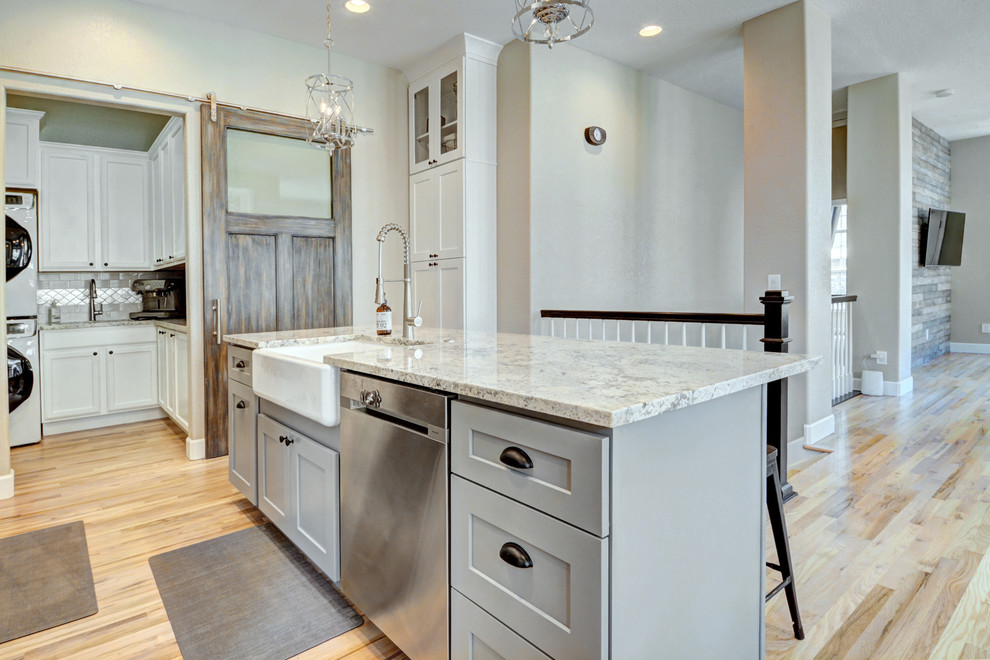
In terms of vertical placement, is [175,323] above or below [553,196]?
below

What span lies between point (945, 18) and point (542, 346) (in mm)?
4275

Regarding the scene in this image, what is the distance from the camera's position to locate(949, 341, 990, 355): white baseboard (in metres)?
7.85

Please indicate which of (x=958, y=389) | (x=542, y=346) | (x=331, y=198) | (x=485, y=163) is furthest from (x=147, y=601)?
(x=958, y=389)

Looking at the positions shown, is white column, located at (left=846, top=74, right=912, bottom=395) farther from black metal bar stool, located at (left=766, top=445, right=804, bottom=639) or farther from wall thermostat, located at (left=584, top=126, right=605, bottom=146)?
black metal bar stool, located at (left=766, top=445, right=804, bottom=639)

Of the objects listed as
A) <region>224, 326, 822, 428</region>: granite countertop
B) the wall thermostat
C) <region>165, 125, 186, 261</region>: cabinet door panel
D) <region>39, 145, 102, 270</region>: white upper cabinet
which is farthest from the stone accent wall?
<region>39, 145, 102, 270</region>: white upper cabinet

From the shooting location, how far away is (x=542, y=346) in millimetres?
2047

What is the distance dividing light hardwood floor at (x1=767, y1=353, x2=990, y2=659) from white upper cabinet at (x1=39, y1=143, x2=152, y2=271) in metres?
5.44

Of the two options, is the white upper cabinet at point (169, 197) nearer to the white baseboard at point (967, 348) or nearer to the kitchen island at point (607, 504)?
the kitchen island at point (607, 504)

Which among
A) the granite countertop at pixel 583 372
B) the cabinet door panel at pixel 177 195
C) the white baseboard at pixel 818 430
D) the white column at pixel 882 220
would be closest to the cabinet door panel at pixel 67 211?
the cabinet door panel at pixel 177 195

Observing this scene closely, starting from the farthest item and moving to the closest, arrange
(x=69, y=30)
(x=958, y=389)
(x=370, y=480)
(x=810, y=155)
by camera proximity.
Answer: (x=958, y=389) → (x=810, y=155) → (x=69, y=30) → (x=370, y=480)

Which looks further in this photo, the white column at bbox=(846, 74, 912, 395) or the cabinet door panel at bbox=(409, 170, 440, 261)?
the white column at bbox=(846, 74, 912, 395)

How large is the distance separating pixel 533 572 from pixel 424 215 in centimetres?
369

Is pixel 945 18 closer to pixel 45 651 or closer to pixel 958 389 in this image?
pixel 958 389

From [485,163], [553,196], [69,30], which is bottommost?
[553,196]
